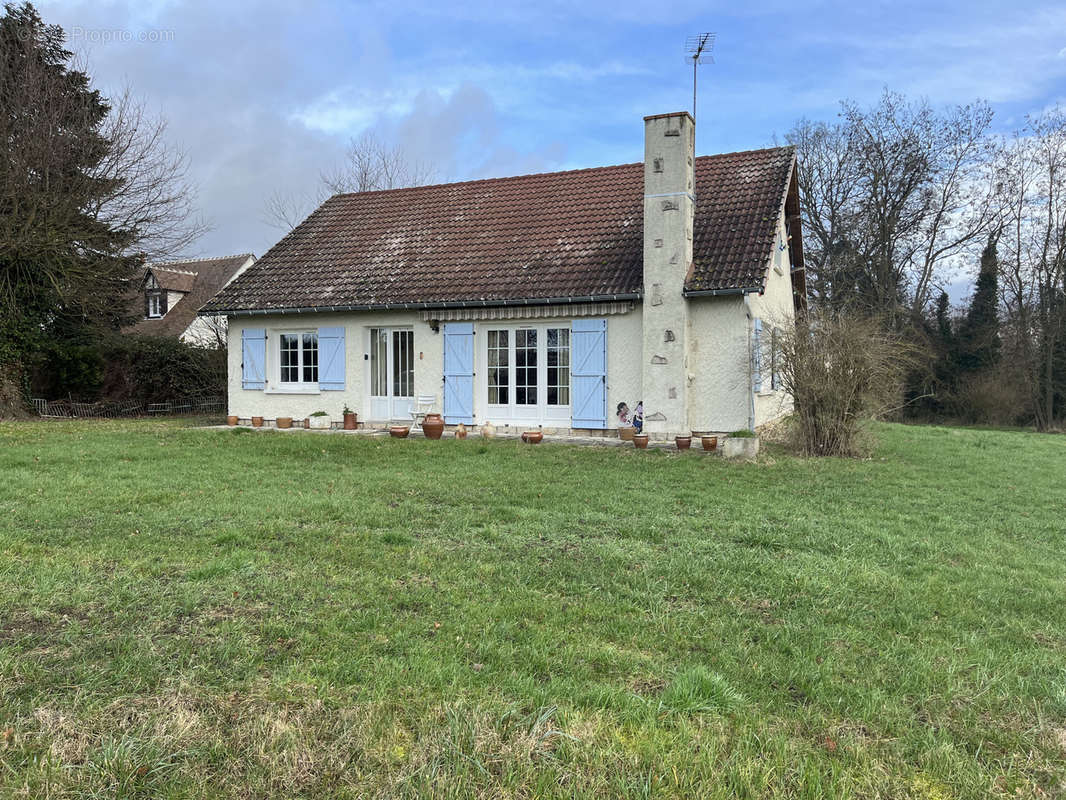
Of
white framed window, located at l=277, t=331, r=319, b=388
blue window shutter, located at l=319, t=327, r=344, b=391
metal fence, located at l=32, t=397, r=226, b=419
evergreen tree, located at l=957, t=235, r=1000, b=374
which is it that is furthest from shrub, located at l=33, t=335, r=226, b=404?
evergreen tree, located at l=957, t=235, r=1000, b=374

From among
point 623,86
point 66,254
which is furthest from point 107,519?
point 66,254

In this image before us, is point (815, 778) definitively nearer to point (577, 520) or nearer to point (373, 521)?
point (577, 520)

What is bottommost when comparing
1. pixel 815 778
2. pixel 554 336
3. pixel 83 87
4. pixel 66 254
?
pixel 815 778

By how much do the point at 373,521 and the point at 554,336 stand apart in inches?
322

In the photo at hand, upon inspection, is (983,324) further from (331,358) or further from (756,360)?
(331,358)

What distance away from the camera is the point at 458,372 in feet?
46.5

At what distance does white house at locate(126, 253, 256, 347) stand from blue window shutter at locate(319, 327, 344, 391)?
13.4 m

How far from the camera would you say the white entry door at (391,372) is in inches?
588

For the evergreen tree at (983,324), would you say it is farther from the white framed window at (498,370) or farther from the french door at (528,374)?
the white framed window at (498,370)

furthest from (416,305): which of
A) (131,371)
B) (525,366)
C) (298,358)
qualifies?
(131,371)

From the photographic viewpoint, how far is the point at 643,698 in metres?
2.94

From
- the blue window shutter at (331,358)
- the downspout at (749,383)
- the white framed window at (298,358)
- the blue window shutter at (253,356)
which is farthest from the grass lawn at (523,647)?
the blue window shutter at (253,356)

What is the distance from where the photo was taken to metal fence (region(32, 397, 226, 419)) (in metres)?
19.4

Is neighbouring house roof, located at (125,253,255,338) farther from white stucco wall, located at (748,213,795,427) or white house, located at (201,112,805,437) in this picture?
white stucco wall, located at (748,213,795,427)
